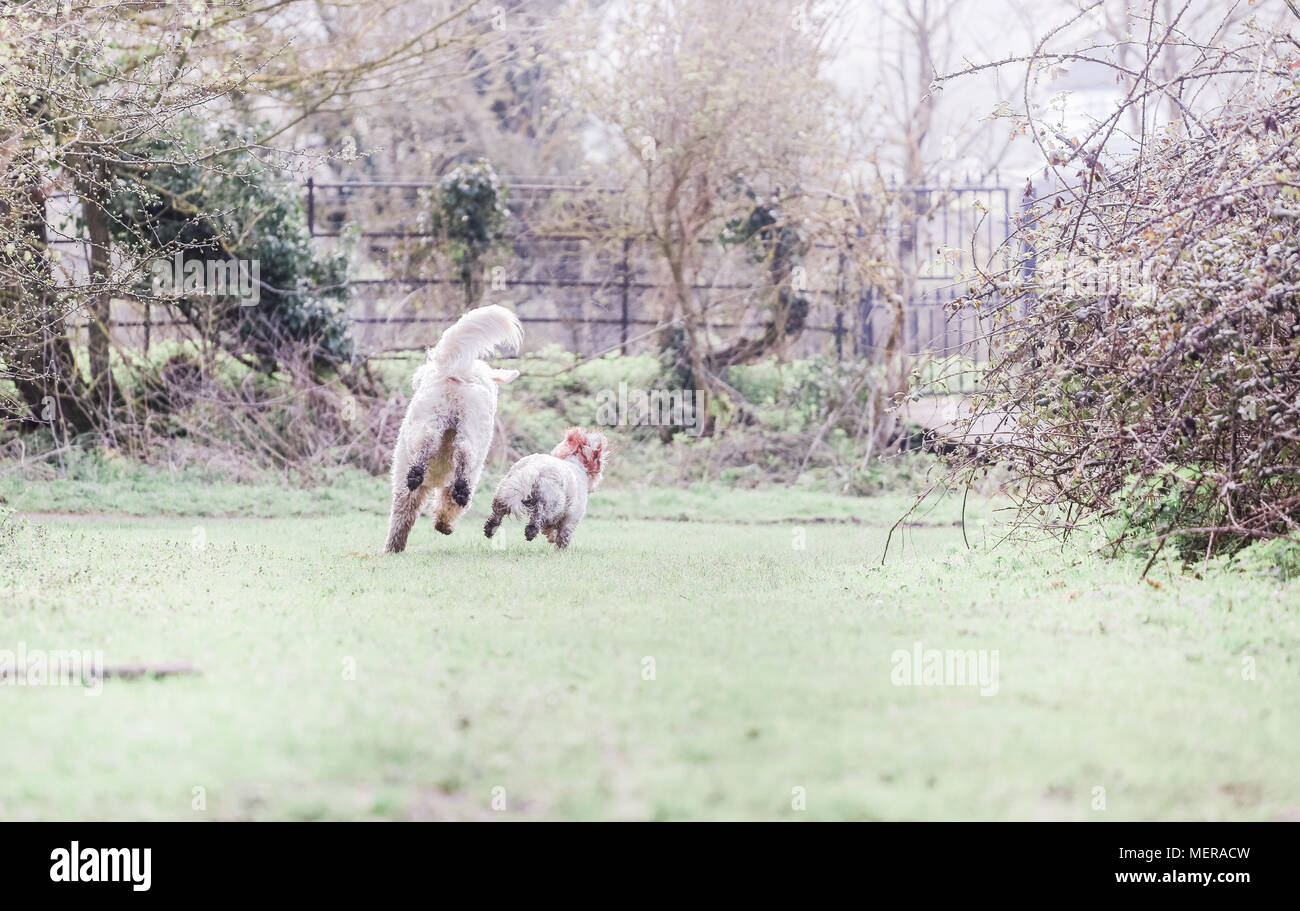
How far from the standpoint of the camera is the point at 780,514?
12.4 metres

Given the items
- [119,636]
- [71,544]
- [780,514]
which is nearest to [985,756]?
[119,636]

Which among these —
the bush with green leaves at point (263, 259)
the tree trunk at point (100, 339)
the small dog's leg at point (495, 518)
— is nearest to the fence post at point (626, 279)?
the bush with green leaves at point (263, 259)

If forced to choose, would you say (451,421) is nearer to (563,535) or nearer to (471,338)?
(471,338)

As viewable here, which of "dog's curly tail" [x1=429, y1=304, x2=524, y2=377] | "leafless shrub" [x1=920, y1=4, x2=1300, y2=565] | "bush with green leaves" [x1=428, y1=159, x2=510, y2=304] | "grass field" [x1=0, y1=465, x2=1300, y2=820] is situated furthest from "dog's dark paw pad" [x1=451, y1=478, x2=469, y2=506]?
"bush with green leaves" [x1=428, y1=159, x2=510, y2=304]

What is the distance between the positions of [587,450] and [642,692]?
17.1 feet

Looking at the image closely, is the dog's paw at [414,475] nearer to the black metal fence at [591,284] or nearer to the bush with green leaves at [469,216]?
the black metal fence at [591,284]

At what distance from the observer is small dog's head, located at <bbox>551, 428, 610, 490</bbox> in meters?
9.55

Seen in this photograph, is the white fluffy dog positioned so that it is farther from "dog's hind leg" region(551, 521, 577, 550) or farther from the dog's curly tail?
"dog's hind leg" region(551, 521, 577, 550)

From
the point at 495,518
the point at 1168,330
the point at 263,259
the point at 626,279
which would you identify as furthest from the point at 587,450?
the point at 626,279

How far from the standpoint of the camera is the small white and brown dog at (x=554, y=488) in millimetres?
8477

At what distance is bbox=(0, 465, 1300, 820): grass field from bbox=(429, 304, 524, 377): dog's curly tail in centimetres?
128

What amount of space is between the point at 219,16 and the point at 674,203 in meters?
7.06

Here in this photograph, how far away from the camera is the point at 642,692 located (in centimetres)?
446
